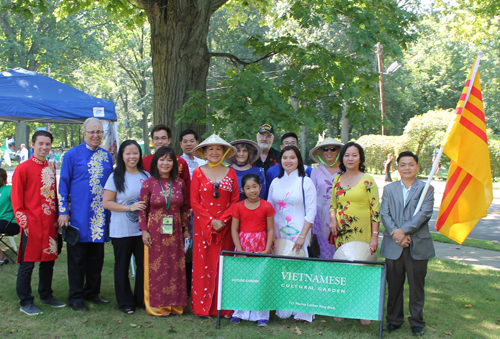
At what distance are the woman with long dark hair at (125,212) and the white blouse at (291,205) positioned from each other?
1433mm

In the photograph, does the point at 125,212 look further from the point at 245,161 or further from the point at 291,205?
the point at 291,205

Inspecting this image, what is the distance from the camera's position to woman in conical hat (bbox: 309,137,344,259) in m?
4.92

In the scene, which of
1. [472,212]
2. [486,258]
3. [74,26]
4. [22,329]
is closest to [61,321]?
[22,329]

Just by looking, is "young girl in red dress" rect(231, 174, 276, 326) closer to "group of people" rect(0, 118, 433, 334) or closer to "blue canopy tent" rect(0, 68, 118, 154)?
"group of people" rect(0, 118, 433, 334)

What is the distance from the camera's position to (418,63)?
44.8 m

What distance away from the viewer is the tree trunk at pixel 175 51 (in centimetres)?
708

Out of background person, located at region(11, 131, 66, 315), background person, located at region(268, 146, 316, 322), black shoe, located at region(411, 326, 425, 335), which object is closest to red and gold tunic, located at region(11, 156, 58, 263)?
background person, located at region(11, 131, 66, 315)

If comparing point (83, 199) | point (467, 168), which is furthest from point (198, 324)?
point (467, 168)

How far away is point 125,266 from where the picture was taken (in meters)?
4.66

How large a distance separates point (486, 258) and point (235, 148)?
5646mm

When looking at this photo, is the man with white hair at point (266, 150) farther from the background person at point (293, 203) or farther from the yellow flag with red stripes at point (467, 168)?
the yellow flag with red stripes at point (467, 168)

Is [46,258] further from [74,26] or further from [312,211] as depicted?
[74,26]

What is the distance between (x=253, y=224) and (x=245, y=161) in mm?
942

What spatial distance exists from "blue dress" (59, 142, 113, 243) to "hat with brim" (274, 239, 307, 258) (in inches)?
74.6
